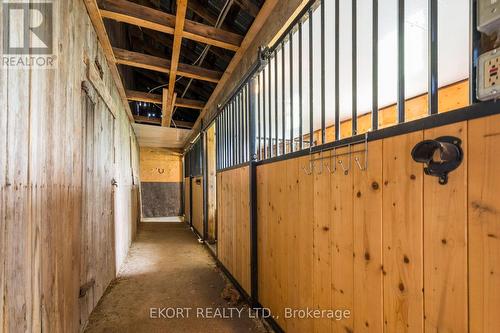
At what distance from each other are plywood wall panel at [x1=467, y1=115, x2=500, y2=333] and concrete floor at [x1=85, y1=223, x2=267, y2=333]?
1.57 m

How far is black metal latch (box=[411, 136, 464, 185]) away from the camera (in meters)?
0.71

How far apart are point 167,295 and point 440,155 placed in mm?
2529

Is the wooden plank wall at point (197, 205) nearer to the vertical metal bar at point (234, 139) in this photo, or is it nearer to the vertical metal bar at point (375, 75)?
the vertical metal bar at point (234, 139)

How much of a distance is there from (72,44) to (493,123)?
7.12 ft

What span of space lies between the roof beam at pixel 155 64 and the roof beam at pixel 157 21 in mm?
610

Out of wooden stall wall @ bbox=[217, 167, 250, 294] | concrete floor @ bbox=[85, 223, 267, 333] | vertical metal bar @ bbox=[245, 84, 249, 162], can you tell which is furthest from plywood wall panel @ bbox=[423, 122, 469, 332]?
vertical metal bar @ bbox=[245, 84, 249, 162]

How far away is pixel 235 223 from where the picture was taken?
2.63 metres

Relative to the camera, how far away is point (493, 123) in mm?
644

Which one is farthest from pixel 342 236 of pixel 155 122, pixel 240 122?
pixel 155 122

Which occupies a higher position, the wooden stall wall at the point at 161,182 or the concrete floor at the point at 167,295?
the wooden stall wall at the point at 161,182

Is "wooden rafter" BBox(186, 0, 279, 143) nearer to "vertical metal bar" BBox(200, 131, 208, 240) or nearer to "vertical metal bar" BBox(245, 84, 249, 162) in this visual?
"vertical metal bar" BBox(245, 84, 249, 162)

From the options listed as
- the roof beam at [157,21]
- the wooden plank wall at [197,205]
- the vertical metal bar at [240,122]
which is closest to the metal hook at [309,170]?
the vertical metal bar at [240,122]

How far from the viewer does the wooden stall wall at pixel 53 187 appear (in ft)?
3.10

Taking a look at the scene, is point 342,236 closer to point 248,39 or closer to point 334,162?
point 334,162
